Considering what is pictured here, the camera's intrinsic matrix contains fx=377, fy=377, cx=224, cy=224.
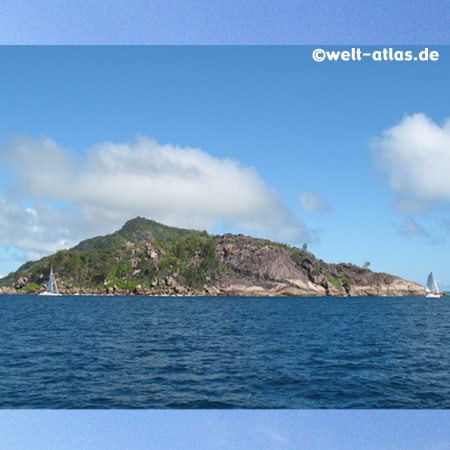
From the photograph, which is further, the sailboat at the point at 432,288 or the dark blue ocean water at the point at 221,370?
the sailboat at the point at 432,288

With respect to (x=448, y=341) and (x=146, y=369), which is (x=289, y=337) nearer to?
(x=448, y=341)

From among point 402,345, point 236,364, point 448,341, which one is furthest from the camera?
point 448,341

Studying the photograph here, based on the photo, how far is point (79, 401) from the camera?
58.4 ft

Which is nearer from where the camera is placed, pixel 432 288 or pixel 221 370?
pixel 221 370

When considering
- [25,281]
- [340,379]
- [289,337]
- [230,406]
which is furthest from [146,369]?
[25,281]

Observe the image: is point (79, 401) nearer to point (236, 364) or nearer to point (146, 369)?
point (146, 369)

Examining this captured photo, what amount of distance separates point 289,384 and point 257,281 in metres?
164

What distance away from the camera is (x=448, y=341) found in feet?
127

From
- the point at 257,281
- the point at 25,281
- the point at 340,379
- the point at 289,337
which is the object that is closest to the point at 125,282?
the point at 25,281

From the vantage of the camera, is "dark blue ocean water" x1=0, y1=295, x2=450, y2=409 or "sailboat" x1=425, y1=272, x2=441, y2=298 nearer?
"dark blue ocean water" x1=0, y1=295, x2=450, y2=409

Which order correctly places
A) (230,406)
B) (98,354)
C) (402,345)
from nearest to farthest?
(230,406), (98,354), (402,345)

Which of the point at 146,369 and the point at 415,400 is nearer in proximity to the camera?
the point at 415,400

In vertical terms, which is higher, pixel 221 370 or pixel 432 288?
pixel 221 370

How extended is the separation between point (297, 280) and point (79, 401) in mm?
172483
